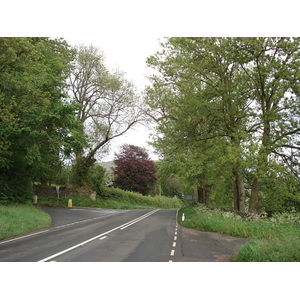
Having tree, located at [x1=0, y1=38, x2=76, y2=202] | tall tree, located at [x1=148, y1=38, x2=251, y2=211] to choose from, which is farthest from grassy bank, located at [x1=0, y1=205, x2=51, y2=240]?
tall tree, located at [x1=148, y1=38, x2=251, y2=211]

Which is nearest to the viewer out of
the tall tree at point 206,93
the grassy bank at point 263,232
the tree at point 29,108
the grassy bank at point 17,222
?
the grassy bank at point 263,232

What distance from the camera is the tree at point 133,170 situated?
2101 inches

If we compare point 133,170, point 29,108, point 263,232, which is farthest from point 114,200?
point 263,232

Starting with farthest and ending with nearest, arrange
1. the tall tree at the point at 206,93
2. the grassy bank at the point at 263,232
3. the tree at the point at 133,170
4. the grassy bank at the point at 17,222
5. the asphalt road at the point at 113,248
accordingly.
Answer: the tree at the point at 133,170
the tall tree at the point at 206,93
the grassy bank at the point at 17,222
the asphalt road at the point at 113,248
the grassy bank at the point at 263,232

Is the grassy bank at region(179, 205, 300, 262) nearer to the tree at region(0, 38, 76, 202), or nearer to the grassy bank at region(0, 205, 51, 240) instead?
the grassy bank at region(0, 205, 51, 240)

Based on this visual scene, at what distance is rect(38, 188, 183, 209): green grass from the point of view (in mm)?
36838

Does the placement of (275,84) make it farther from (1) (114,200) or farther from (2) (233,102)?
(1) (114,200)

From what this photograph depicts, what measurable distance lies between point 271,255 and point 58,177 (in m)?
38.0

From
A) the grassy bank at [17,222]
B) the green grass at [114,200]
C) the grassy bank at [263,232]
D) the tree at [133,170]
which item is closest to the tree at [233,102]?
the grassy bank at [263,232]

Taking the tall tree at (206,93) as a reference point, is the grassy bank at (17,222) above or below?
below

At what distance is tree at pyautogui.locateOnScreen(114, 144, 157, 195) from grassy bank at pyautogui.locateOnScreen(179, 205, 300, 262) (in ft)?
106

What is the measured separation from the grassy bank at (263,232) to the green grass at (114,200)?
2050cm

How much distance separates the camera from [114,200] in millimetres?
45406

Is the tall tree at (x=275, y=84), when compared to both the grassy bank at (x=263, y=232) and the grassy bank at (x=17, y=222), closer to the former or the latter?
the grassy bank at (x=263, y=232)
